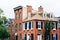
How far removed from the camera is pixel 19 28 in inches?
3322

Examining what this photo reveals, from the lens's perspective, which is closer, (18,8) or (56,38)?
(56,38)

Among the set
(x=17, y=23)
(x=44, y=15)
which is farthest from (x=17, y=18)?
(x=44, y=15)

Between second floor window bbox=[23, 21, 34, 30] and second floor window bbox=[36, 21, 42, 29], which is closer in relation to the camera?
second floor window bbox=[36, 21, 42, 29]

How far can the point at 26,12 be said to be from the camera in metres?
82.2

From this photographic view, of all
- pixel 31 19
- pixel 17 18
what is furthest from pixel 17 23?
pixel 31 19

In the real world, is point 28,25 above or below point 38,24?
below

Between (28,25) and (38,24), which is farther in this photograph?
(28,25)

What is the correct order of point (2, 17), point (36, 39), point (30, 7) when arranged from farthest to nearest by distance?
point (2, 17), point (30, 7), point (36, 39)

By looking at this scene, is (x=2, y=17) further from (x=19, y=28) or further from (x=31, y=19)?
(x=31, y=19)

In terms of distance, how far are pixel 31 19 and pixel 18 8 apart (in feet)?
34.2

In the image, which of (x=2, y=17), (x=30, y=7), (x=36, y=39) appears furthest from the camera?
(x=2, y=17)

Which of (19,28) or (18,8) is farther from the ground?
(18,8)

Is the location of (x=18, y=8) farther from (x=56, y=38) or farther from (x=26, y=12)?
(x=56, y=38)

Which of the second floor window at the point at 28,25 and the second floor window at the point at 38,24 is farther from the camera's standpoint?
the second floor window at the point at 28,25
